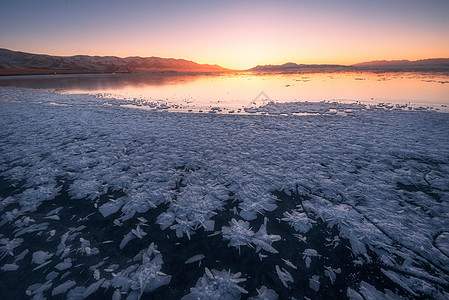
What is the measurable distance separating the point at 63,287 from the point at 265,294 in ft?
8.04

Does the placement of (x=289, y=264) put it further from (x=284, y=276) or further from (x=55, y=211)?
(x=55, y=211)

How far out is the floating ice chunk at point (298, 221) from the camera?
331 centimetres

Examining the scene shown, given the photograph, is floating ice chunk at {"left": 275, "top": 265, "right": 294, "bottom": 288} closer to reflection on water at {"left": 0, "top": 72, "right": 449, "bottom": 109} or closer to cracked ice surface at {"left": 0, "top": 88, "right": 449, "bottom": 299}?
cracked ice surface at {"left": 0, "top": 88, "right": 449, "bottom": 299}

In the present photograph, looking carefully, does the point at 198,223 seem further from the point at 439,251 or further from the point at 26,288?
the point at 439,251

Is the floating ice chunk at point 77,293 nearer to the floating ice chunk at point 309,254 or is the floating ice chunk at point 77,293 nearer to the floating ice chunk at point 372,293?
the floating ice chunk at point 309,254

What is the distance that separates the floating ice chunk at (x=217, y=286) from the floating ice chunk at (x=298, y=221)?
1345mm

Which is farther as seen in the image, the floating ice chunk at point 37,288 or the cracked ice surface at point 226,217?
the cracked ice surface at point 226,217

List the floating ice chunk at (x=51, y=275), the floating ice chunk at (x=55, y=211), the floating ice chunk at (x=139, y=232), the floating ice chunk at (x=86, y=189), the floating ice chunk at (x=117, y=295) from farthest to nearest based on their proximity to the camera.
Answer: the floating ice chunk at (x=86, y=189) → the floating ice chunk at (x=55, y=211) → the floating ice chunk at (x=139, y=232) → the floating ice chunk at (x=51, y=275) → the floating ice chunk at (x=117, y=295)

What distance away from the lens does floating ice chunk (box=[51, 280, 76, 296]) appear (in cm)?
234

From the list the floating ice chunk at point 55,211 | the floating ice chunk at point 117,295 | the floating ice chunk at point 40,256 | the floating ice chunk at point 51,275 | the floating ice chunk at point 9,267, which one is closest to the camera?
the floating ice chunk at point 117,295

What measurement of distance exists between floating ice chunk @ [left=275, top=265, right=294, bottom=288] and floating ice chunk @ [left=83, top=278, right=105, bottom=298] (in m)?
2.25

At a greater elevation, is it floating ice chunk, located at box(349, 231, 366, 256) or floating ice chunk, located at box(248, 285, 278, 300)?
floating ice chunk, located at box(349, 231, 366, 256)

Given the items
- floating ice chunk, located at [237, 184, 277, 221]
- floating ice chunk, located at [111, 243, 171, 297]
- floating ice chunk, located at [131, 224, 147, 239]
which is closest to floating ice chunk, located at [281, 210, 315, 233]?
floating ice chunk, located at [237, 184, 277, 221]

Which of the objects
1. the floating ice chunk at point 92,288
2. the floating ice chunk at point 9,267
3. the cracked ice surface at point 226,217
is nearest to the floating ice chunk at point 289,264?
the cracked ice surface at point 226,217
